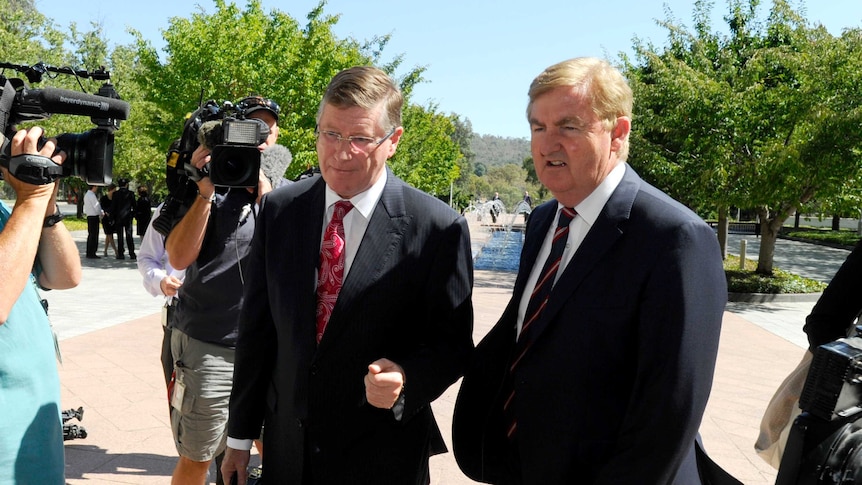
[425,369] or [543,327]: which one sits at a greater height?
[543,327]

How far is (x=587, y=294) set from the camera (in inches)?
71.1

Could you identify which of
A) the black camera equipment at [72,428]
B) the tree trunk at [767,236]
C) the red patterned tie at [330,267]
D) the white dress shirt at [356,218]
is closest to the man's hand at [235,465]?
the red patterned tie at [330,267]

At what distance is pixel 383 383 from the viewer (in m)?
1.95

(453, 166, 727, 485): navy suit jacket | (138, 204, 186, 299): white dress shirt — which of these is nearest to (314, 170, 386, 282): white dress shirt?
(453, 166, 727, 485): navy suit jacket

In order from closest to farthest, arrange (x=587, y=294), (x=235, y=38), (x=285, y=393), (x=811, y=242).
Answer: (x=587, y=294), (x=285, y=393), (x=235, y=38), (x=811, y=242)

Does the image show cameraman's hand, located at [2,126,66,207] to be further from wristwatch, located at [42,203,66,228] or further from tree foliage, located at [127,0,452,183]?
tree foliage, located at [127,0,452,183]

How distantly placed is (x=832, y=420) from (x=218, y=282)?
8.18 feet

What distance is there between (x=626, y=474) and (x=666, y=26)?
760 inches

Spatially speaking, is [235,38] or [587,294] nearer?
[587,294]

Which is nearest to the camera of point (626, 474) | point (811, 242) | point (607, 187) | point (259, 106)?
point (626, 474)

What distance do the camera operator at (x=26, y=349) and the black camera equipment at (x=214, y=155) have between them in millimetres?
574

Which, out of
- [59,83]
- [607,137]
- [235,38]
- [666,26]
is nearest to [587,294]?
[607,137]

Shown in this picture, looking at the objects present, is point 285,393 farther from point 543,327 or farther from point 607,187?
point 607,187

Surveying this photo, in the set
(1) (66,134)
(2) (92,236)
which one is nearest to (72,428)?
(1) (66,134)
